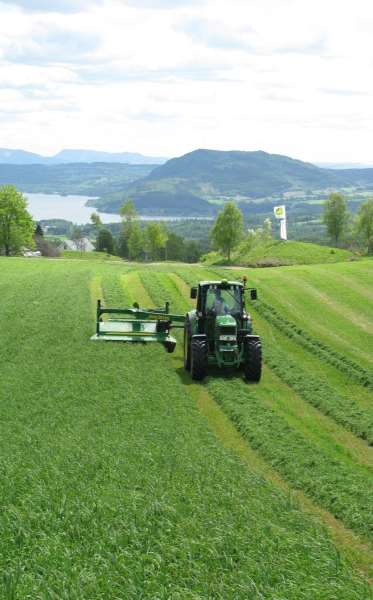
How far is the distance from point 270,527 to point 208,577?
2169mm

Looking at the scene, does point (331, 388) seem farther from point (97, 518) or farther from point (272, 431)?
point (97, 518)

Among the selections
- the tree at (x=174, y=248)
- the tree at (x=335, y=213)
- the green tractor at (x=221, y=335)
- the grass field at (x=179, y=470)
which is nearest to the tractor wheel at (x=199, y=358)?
the green tractor at (x=221, y=335)

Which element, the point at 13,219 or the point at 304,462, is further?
the point at 13,219

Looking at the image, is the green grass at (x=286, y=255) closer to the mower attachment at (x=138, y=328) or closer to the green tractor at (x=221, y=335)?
the mower attachment at (x=138, y=328)

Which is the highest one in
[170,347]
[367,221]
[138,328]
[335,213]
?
[335,213]

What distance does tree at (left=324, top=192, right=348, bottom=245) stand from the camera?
A: 105 metres

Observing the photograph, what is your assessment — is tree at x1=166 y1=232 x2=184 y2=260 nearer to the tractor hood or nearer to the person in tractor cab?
the person in tractor cab

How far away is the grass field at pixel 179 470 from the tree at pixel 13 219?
60649mm

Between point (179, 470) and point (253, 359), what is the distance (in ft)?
29.0

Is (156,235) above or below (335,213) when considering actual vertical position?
below

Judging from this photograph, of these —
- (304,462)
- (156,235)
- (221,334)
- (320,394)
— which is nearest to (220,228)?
(156,235)

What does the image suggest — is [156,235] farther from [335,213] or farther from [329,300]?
[329,300]

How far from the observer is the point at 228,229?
97.4m

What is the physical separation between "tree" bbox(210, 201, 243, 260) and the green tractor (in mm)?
73998
